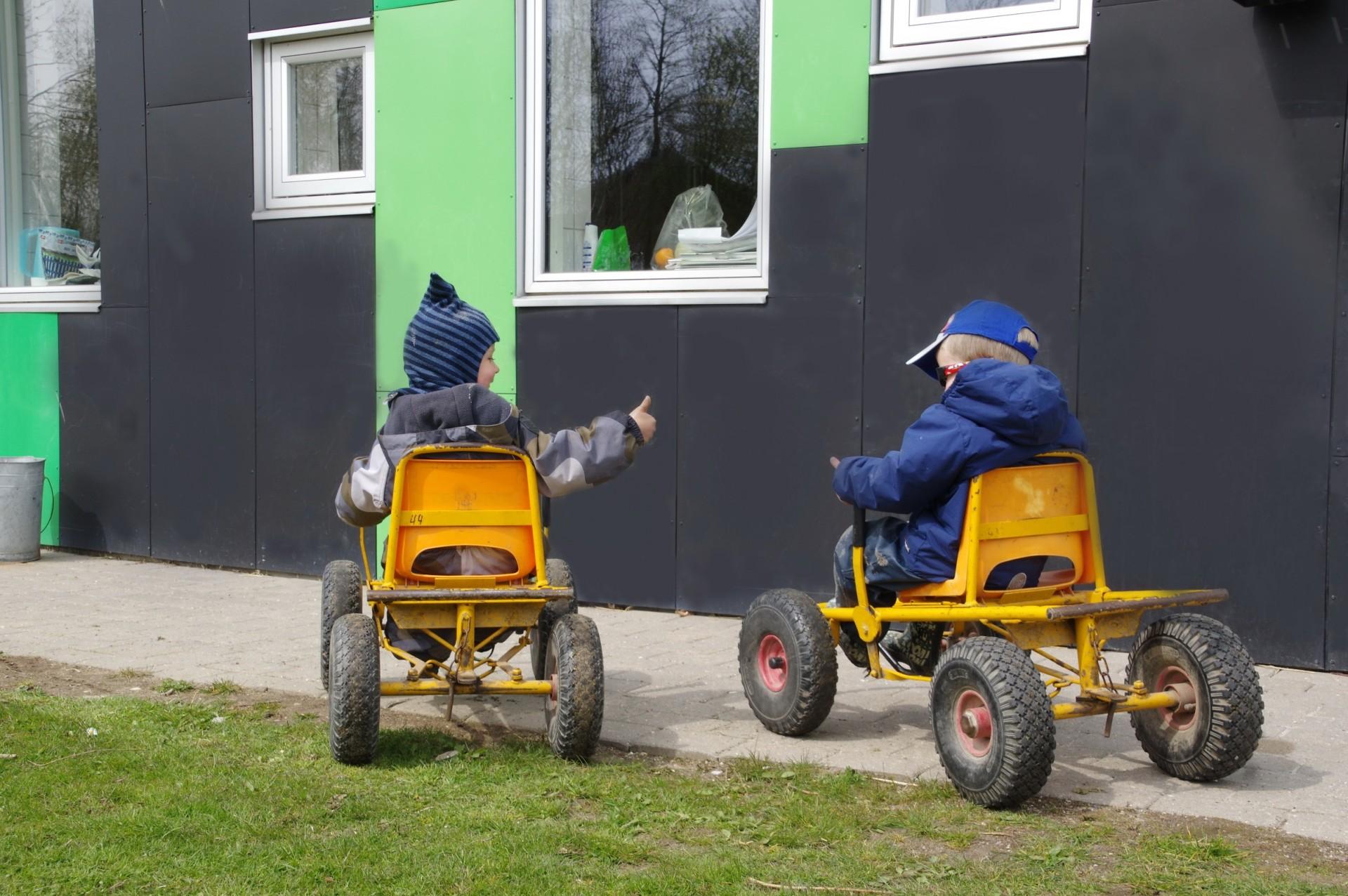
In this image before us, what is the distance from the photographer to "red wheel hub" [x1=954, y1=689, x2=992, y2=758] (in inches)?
165

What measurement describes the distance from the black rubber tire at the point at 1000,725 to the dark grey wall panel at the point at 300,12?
619 cm

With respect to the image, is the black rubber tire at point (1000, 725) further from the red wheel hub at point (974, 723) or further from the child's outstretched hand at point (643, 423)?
the child's outstretched hand at point (643, 423)

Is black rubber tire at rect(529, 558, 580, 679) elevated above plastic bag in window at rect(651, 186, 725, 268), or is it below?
below

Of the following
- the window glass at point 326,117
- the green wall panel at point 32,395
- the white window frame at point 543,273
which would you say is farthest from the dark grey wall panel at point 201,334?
the white window frame at point 543,273

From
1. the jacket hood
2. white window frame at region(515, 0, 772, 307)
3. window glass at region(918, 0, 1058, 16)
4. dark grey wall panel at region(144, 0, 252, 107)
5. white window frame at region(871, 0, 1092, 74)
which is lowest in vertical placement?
the jacket hood

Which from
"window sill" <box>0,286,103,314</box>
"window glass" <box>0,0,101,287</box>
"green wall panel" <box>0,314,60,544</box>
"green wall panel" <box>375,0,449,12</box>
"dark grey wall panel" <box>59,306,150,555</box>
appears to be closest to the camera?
"green wall panel" <box>375,0,449,12</box>

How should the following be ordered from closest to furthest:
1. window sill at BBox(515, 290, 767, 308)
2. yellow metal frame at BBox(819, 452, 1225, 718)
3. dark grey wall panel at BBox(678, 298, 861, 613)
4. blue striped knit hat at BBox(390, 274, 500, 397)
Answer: yellow metal frame at BBox(819, 452, 1225, 718)
blue striped knit hat at BBox(390, 274, 500, 397)
dark grey wall panel at BBox(678, 298, 861, 613)
window sill at BBox(515, 290, 767, 308)

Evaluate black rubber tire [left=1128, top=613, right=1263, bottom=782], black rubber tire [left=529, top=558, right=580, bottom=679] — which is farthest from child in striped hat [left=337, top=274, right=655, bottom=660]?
black rubber tire [left=1128, top=613, right=1263, bottom=782]

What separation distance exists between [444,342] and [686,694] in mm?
1880

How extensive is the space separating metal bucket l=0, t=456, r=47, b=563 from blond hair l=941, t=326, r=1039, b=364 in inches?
296

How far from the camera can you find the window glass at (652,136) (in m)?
7.63

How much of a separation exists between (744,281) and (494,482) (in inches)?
120

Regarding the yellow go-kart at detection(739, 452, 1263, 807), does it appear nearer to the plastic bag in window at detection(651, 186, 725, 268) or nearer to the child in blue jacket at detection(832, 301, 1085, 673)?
the child in blue jacket at detection(832, 301, 1085, 673)

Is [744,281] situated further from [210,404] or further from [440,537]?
[210,404]
